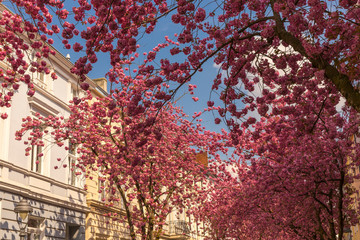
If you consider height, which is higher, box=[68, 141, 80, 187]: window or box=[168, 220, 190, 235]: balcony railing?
box=[68, 141, 80, 187]: window

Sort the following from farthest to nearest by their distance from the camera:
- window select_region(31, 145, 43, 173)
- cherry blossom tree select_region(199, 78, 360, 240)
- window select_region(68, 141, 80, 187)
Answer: window select_region(68, 141, 80, 187) → window select_region(31, 145, 43, 173) → cherry blossom tree select_region(199, 78, 360, 240)

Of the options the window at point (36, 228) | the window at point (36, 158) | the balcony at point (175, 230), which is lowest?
the window at point (36, 228)

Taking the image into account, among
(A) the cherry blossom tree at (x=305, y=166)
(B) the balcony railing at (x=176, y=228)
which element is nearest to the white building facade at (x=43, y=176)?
(A) the cherry blossom tree at (x=305, y=166)

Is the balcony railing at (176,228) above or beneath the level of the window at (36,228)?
above

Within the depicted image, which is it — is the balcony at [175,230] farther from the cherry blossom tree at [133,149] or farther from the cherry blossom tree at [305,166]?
the cherry blossom tree at [133,149]

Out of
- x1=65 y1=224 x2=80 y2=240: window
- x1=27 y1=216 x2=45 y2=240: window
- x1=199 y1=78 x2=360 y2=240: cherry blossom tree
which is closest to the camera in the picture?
x1=199 y1=78 x2=360 y2=240: cherry blossom tree

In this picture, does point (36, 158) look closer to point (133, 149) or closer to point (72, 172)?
point (72, 172)

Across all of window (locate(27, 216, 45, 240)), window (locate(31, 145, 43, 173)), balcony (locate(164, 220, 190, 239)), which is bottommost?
window (locate(27, 216, 45, 240))

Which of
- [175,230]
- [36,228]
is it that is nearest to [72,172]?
[36,228]

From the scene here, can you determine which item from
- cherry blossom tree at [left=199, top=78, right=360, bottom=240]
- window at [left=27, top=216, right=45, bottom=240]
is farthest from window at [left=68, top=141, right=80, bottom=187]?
cherry blossom tree at [left=199, top=78, right=360, bottom=240]

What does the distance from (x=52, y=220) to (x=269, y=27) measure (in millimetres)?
14017

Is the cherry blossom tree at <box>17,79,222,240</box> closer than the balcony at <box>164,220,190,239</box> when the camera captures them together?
Yes

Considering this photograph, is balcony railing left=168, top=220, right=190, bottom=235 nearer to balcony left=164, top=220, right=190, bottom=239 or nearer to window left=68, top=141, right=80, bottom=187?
balcony left=164, top=220, right=190, bottom=239

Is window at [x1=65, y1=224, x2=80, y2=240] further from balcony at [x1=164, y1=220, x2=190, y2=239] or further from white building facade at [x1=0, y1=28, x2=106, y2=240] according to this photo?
balcony at [x1=164, y1=220, x2=190, y2=239]
